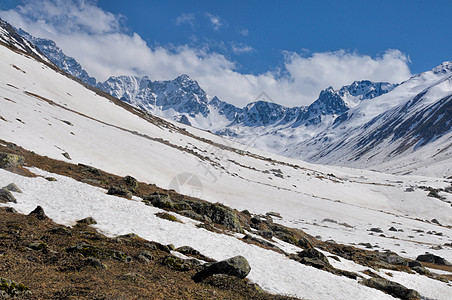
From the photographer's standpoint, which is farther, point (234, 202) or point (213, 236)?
point (234, 202)

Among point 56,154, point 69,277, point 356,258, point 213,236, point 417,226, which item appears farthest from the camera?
point 417,226

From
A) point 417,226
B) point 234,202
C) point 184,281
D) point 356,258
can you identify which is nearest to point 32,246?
point 184,281

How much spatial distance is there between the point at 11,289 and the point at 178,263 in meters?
7.17

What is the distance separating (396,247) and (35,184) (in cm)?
4097

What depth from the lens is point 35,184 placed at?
20500mm

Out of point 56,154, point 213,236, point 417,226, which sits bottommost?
point 56,154

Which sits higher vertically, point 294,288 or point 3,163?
point 294,288

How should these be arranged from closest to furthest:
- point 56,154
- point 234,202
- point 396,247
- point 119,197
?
point 119,197
point 56,154
point 396,247
point 234,202

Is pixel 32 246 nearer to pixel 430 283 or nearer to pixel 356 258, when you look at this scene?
pixel 356 258

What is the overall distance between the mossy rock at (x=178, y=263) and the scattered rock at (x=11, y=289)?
6457mm

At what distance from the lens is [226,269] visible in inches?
533

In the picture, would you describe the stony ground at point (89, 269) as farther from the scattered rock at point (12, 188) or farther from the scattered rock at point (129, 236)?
the scattered rock at point (12, 188)

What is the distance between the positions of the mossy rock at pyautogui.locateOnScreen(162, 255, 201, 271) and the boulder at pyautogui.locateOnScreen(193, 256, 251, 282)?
0.75 metres

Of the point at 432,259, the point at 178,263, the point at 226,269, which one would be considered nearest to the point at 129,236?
the point at 178,263
